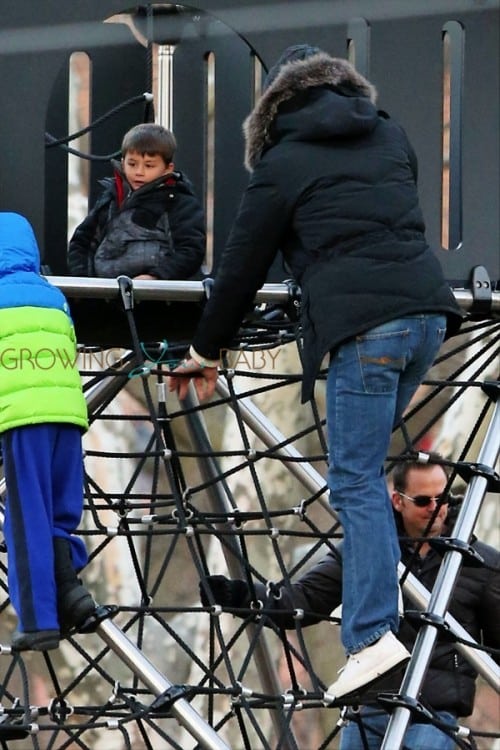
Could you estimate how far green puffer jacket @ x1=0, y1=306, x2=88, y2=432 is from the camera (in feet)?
12.7

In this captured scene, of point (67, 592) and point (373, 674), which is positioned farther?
point (67, 592)

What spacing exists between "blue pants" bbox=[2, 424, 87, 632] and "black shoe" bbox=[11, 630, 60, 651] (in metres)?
0.01

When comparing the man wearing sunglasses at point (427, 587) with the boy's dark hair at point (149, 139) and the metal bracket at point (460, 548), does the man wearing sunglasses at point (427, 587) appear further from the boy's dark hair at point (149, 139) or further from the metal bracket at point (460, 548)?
the boy's dark hair at point (149, 139)

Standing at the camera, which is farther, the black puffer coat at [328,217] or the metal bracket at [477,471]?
the metal bracket at [477,471]

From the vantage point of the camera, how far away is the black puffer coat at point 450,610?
4.84m

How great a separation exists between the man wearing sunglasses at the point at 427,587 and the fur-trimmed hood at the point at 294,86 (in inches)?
40.9

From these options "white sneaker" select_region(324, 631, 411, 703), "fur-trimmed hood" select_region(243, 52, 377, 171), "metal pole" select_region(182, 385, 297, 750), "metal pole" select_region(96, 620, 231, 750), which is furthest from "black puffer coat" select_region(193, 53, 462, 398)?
"metal pole" select_region(182, 385, 297, 750)

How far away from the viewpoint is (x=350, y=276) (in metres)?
3.81

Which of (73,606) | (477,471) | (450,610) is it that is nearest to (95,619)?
(73,606)

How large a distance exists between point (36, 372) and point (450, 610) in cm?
179

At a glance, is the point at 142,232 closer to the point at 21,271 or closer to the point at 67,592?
the point at 21,271

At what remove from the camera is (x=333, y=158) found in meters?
3.88

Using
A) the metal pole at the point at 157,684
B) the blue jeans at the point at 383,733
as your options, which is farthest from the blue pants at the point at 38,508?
the blue jeans at the point at 383,733

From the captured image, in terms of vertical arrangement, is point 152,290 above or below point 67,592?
above
